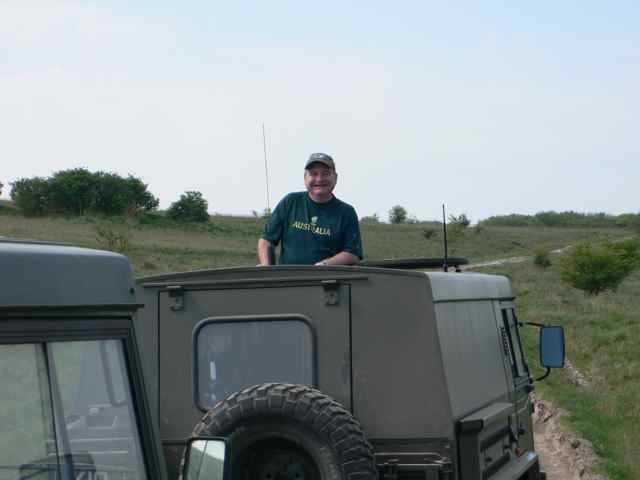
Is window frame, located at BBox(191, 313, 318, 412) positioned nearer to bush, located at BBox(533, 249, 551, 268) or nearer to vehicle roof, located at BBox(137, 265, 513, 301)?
vehicle roof, located at BBox(137, 265, 513, 301)

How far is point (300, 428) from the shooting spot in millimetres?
4828

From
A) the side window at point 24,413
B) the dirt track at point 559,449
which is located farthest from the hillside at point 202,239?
the side window at point 24,413

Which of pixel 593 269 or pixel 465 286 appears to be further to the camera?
pixel 593 269

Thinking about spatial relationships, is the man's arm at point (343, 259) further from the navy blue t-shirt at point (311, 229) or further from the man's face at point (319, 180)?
the man's face at point (319, 180)

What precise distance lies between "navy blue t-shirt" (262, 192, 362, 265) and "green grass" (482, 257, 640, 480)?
17.8ft

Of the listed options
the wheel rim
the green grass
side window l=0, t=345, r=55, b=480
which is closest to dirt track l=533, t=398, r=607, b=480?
the green grass

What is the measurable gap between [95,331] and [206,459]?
0.55 meters

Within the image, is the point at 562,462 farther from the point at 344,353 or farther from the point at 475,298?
the point at 344,353

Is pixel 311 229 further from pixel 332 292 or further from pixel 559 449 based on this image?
pixel 559 449

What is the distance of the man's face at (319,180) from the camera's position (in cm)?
657

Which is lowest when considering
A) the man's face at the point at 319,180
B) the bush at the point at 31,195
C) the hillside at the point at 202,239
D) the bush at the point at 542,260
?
the bush at the point at 542,260

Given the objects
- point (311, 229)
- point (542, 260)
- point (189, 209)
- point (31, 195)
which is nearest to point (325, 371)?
point (311, 229)

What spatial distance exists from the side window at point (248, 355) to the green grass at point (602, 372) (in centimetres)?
641

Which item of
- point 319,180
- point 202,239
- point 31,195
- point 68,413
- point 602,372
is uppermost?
point 31,195
